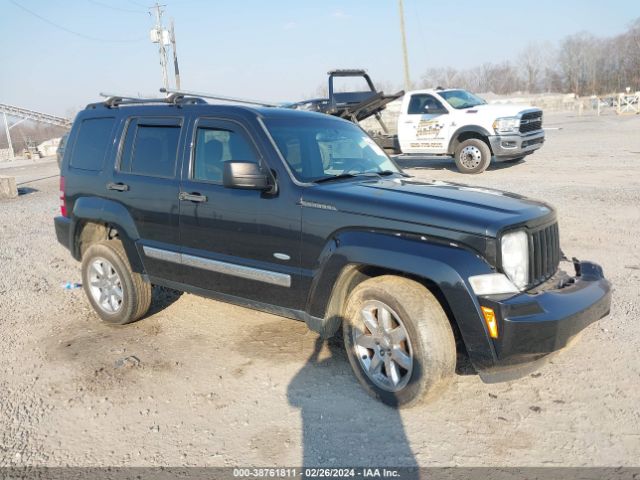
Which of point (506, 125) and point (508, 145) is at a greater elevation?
point (506, 125)

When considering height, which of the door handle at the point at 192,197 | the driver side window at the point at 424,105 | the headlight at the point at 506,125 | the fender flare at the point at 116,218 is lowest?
the fender flare at the point at 116,218

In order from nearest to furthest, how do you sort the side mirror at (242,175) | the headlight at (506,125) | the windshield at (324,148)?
the side mirror at (242,175) < the windshield at (324,148) < the headlight at (506,125)

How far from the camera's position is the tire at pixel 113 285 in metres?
5.10

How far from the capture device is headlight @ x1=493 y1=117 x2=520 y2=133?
1340 cm

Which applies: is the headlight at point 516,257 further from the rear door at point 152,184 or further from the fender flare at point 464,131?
the fender flare at point 464,131

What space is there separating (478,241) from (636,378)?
5.60 feet

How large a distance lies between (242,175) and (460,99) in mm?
12051

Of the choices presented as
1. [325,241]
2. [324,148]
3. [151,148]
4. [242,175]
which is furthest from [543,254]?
[151,148]

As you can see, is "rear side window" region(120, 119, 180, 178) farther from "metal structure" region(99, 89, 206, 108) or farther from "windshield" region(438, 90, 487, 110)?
"windshield" region(438, 90, 487, 110)

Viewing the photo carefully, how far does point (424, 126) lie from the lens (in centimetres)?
1459

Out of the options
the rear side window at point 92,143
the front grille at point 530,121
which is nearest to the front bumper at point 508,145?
the front grille at point 530,121

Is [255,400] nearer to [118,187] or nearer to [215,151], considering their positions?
[215,151]

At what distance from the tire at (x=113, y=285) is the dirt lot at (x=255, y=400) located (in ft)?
0.58

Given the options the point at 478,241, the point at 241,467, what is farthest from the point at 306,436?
the point at 478,241
